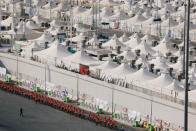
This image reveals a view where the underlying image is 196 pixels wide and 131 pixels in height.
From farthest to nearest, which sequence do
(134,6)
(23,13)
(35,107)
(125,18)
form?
(134,6) < (23,13) < (125,18) < (35,107)

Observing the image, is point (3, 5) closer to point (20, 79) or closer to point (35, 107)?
point (20, 79)

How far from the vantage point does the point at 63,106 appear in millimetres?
46562

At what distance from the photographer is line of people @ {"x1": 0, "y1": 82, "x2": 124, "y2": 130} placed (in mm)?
42844

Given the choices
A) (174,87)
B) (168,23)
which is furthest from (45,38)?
(174,87)

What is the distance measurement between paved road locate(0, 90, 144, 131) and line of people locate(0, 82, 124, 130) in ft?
1.53

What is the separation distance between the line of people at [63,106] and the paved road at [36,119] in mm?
467

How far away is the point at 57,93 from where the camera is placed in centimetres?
5016

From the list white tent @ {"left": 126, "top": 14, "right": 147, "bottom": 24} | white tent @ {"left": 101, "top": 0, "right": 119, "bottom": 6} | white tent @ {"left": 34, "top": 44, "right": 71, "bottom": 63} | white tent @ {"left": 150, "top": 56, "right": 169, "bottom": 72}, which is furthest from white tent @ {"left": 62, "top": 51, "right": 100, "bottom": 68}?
white tent @ {"left": 101, "top": 0, "right": 119, "bottom": 6}

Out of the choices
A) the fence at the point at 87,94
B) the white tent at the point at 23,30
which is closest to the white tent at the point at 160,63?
the fence at the point at 87,94

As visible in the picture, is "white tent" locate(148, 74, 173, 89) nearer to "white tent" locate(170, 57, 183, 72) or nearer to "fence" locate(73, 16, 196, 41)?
"white tent" locate(170, 57, 183, 72)

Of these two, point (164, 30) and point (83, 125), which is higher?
point (164, 30)

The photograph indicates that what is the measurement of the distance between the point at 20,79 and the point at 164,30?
1258 inches

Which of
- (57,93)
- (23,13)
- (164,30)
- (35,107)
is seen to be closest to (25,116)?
(35,107)

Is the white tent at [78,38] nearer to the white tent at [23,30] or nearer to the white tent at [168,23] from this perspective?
the white tent at [23,30]
